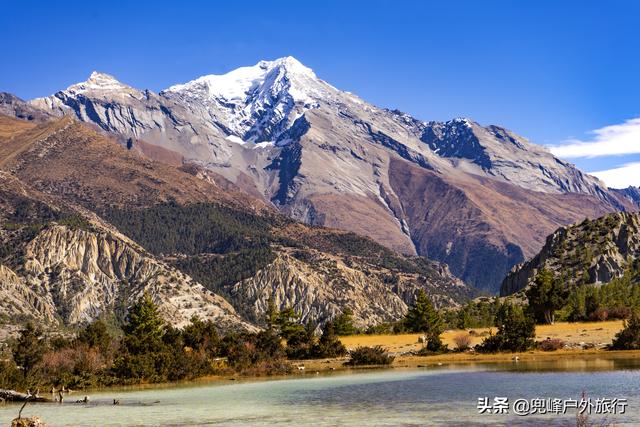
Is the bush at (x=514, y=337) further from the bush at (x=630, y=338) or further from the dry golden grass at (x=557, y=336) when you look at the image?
the bush at (x=630, y=338)

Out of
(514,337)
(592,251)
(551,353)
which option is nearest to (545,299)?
(514,337)

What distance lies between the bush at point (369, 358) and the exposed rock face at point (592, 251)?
58.9 m

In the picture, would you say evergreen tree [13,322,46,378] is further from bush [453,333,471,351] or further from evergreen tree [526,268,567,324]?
evergreen tree [526,268,567,324]

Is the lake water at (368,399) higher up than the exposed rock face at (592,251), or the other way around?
the exposed rock face at (592,251)

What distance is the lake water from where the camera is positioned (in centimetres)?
4031

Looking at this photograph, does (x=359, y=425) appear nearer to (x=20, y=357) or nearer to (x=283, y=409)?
(x=283, y=409)

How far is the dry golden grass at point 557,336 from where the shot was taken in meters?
88.2

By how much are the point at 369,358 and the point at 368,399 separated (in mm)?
36389

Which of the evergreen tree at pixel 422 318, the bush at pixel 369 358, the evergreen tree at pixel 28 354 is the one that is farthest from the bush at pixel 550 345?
the evergreen tree at pixel 28 354

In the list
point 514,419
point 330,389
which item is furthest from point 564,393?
point 330,389

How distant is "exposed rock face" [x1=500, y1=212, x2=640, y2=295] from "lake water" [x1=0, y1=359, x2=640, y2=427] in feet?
246

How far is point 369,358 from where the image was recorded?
3371 inches

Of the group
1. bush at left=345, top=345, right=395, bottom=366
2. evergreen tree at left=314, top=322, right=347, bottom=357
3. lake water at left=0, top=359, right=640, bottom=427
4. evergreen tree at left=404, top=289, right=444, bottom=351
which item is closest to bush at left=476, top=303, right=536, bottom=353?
bush at left=345, top=345, right=395, bottom=366

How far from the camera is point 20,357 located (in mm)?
79125
